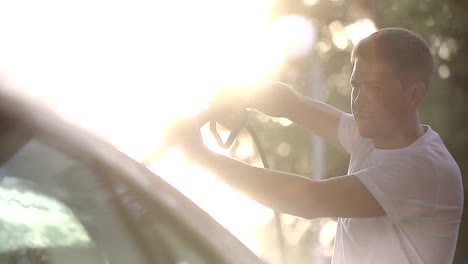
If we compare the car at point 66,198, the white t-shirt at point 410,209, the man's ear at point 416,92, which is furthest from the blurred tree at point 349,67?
the car at point 66,198

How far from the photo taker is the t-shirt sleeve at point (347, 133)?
11.5 feet

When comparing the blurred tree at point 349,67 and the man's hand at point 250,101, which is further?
the blurred tree at point 349,67

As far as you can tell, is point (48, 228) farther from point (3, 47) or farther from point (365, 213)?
point (365, 213)

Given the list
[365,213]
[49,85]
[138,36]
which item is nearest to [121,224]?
[49,85]

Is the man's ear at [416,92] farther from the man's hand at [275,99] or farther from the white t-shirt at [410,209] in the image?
the man's hand at [275,99]

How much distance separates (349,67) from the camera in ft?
54.8

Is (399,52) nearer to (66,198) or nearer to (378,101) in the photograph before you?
(378,101)

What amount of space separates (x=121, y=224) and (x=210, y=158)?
1.08m

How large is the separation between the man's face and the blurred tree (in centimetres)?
1115

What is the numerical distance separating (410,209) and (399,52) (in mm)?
527

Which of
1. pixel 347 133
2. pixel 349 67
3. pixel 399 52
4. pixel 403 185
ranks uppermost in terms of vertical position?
pixel 399 52

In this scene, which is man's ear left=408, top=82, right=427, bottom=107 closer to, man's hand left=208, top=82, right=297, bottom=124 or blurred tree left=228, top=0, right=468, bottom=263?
man's hand left=208, top=82, right=297, bottom=124

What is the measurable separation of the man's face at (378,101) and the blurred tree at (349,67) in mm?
11150

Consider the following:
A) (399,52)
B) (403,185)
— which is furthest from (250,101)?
(403,185)
